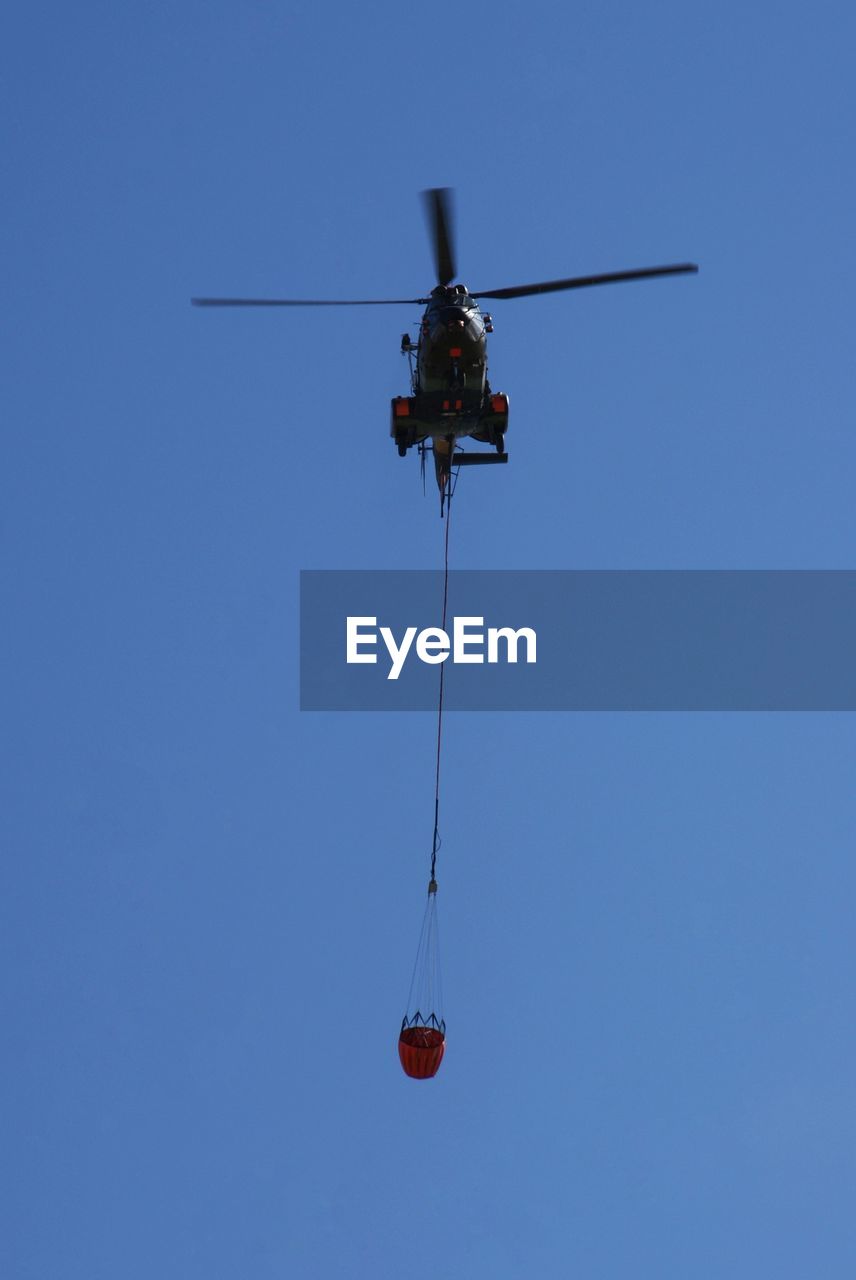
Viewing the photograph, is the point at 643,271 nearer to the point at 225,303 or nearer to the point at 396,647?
the point at 225,303

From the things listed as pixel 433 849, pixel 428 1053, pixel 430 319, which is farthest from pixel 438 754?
pixel 430 319

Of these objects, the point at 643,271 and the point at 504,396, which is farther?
the point at 504,396

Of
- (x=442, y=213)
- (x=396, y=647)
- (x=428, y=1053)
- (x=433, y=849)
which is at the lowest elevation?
Answer: (x=428, y=1053)

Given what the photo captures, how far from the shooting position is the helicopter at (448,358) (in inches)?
1553

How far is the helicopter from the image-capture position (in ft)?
129

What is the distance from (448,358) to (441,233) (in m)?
2.49

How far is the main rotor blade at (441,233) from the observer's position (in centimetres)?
3938

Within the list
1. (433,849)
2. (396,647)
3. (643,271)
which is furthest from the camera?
(396,647)

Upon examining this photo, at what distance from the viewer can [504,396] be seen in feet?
136

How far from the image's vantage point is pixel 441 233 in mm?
40156

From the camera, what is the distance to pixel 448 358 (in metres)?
39.8

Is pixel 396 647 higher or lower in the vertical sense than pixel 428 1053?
higher

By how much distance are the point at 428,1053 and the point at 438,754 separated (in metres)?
6.07

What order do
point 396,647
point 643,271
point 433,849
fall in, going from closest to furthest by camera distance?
point 643,271, point 433,849, point 396,647
